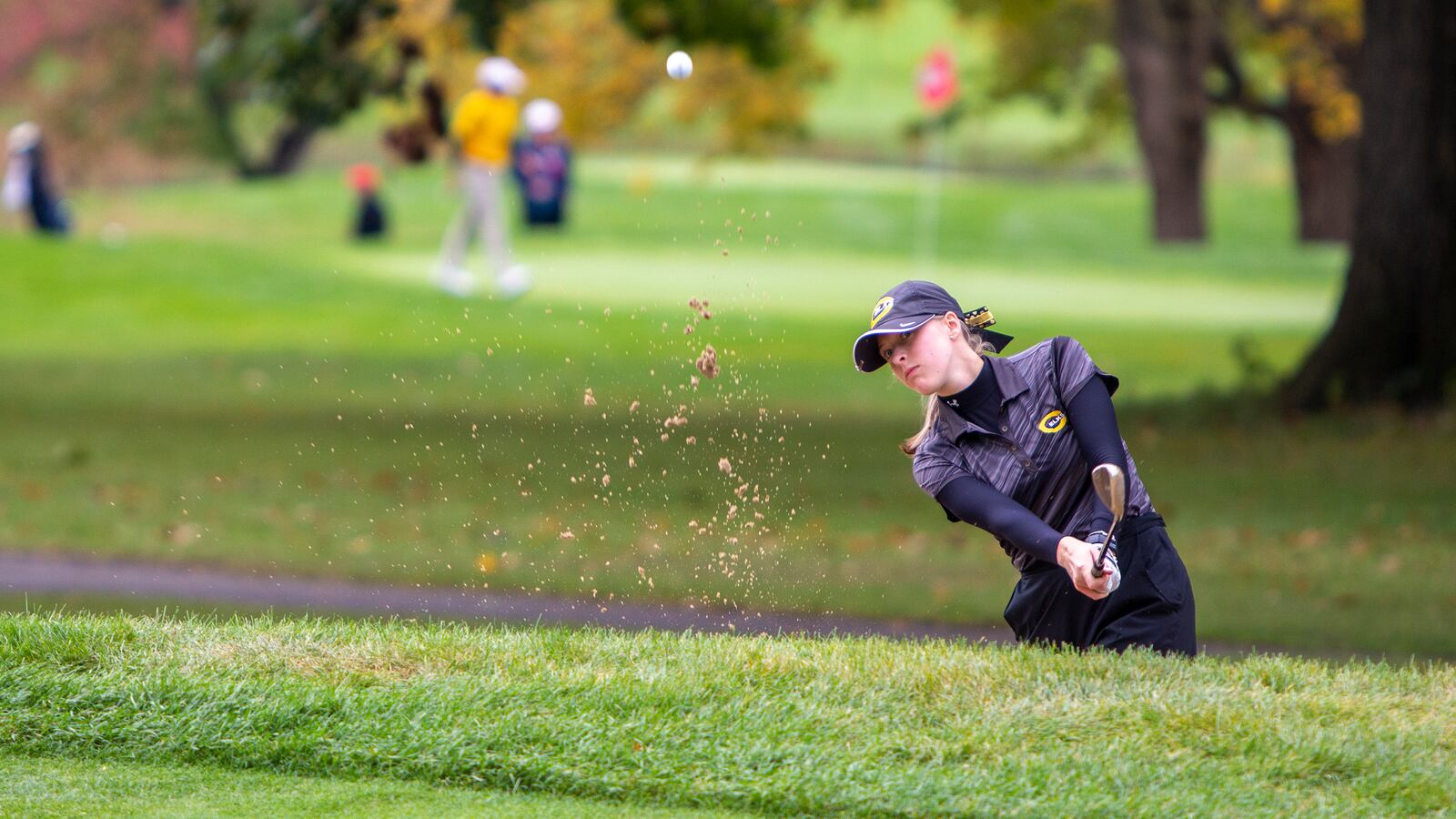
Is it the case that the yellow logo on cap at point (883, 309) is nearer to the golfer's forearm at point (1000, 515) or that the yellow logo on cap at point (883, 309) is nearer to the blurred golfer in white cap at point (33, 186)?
the golfer's forearm at point (1000, 515)

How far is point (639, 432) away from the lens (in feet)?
54.0

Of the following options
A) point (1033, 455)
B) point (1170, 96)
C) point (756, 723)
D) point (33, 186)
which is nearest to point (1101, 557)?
point (1033, 455)

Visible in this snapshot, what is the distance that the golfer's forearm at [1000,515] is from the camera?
467cm

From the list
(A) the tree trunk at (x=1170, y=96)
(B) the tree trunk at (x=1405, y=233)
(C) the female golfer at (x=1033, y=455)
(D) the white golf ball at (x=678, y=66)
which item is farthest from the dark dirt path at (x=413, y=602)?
(A) the tree trunk at (x=1170, y=96)

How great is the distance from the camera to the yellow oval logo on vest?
5074mm

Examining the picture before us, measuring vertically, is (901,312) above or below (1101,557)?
above

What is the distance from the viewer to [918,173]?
59000mm

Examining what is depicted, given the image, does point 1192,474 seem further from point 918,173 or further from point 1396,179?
point 918,173

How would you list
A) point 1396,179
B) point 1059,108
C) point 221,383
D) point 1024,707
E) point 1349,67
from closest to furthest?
1. point 1024,707
2. point 1396,179
3. point 221,383
4. point 1349,67
5. point 1059,108

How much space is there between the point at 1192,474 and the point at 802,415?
5121mm

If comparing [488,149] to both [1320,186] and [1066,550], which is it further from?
[1320,186]

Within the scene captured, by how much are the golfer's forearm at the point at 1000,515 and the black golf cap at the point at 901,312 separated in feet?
1.30

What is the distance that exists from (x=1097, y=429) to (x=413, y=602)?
468cm

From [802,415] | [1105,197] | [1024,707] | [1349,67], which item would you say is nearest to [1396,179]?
[802,415]
